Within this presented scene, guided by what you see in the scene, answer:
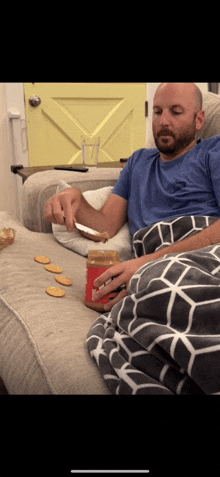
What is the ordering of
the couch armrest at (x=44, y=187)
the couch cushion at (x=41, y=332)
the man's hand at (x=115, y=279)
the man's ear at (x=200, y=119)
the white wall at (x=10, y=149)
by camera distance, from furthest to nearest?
1. the white wall at (x=10, y=149)
2. the couch armrest at (x=44, y=187)
3. the man's ear at (x=200, y=119)
4. the man's hand at (x=115, y=279)
5. the couch cushion at (x=41, y=332)

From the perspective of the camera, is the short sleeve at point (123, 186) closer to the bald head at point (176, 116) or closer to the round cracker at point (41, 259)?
the bald head at point (176, 116)

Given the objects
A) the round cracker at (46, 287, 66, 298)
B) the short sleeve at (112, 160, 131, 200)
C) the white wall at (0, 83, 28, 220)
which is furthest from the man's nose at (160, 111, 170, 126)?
the white wall at (0, 83, 28, 220)

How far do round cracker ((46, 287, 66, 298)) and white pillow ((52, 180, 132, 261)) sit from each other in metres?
0.28

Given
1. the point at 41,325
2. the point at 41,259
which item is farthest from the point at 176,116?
the point at 41,325

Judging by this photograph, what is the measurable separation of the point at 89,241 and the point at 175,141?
39 centimetres

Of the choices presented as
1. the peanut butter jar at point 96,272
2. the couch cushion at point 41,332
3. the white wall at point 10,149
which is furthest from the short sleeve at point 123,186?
the white wall at point 10,149

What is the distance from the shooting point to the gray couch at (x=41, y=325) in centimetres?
65

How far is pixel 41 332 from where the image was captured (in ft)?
2.46

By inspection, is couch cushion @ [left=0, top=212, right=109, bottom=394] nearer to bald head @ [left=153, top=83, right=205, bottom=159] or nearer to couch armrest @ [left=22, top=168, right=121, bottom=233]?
couch armrest @ [left=22, top=168, right=121, bottom=233]

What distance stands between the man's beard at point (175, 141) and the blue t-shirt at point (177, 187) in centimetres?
3

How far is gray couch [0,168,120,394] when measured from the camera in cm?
65

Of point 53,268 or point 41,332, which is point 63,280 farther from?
point 41,332
